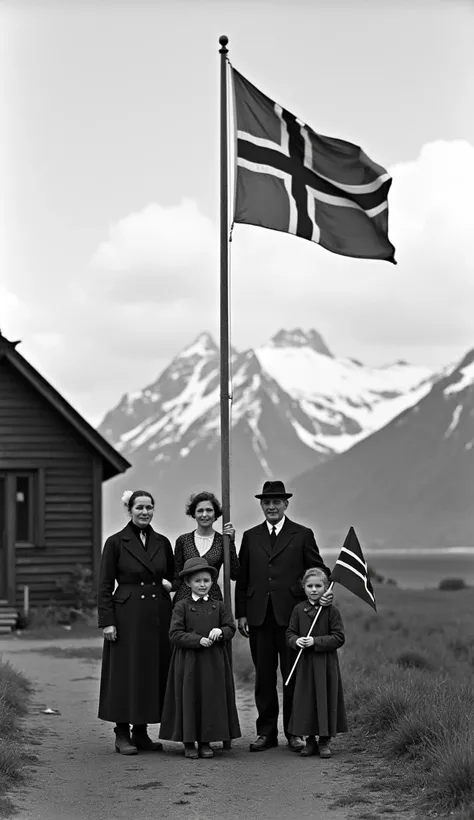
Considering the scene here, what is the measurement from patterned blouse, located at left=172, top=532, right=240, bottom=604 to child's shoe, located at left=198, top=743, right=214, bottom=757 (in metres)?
1.05

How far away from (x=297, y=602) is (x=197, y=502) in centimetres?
108

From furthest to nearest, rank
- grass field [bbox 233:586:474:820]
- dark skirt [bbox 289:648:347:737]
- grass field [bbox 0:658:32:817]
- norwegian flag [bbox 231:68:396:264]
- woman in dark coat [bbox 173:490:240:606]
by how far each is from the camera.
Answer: norwegian flag [bbox 231:68:396:264]
woman in dark coat [bbox 173:490:240:606]
dark skirt [bbox 289:648:347:737]
grass field [bbox 0:658:32:817]
grass field [bbox 233:586:474:820]

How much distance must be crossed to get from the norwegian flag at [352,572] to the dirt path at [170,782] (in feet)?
3.87

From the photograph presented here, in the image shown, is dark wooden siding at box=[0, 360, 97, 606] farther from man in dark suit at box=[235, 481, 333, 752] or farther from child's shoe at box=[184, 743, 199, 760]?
child's shoe at box=[184, 743, 199, 760]

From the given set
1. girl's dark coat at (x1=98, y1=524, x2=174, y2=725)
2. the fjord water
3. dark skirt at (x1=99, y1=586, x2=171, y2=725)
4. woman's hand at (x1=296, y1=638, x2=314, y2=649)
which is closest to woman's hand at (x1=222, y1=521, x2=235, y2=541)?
girl's dark coat at (x1=98, y1=524, x2=174, y2=725)

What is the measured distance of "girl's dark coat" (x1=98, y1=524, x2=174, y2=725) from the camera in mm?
9117

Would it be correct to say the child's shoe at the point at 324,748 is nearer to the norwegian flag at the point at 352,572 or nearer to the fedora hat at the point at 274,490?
the norwegian flag at the point at 352,572

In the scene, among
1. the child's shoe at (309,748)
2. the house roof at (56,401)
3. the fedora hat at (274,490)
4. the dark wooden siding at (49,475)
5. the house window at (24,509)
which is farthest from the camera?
the house window at (24,509)

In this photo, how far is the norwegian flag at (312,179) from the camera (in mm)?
10219

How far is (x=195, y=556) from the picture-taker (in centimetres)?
922

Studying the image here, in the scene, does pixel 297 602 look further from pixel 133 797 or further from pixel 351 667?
pixel 351 667

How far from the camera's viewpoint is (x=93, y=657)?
1644 centimetres

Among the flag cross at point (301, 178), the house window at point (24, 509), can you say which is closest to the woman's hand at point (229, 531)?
the flag cross at point (301, 178)

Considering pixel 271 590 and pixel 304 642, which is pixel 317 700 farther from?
pixel 271 590
